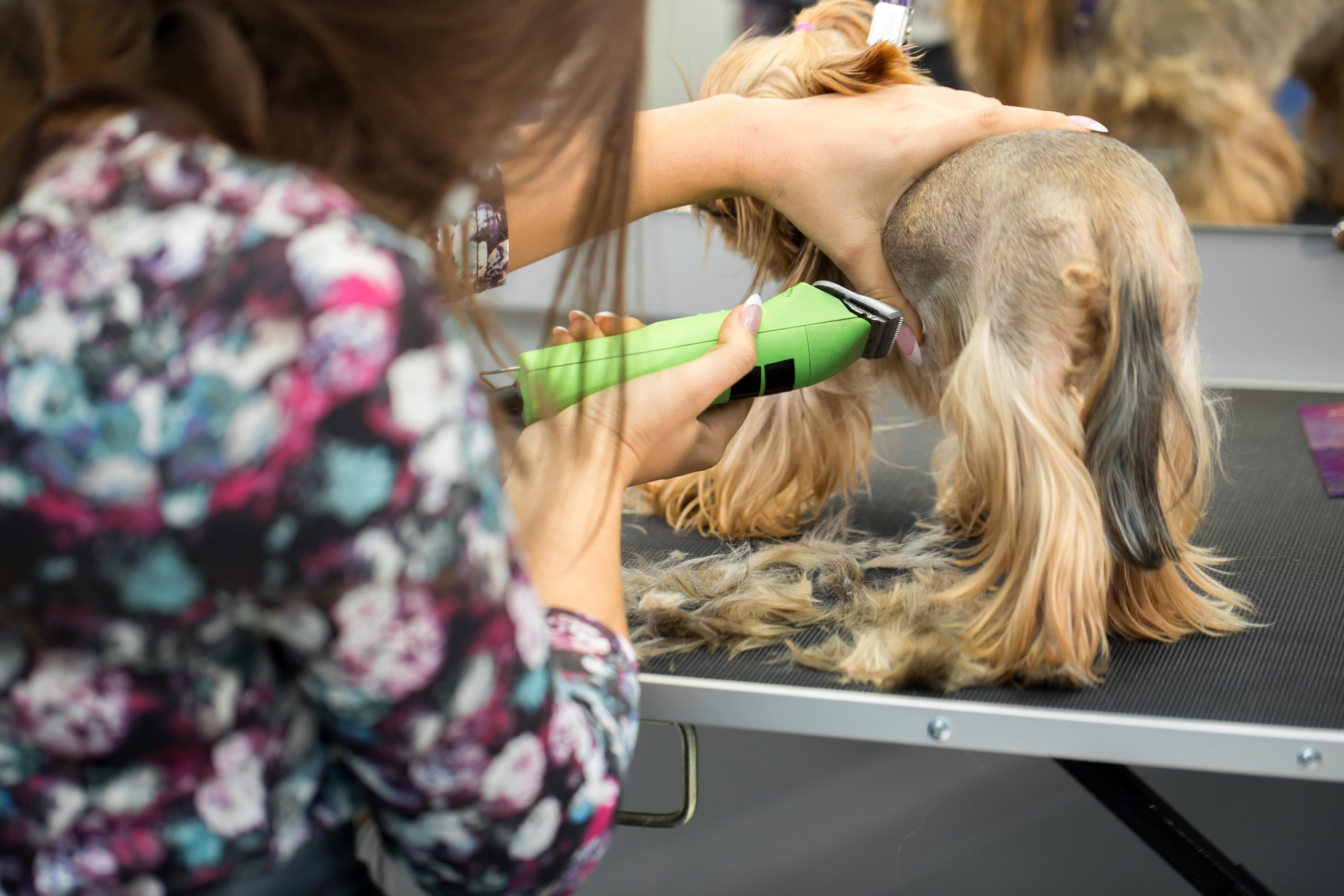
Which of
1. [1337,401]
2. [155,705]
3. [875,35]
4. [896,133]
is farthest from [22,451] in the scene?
[1337,401]

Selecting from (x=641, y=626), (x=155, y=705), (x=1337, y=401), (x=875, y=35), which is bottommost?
(x=1337, y=401)

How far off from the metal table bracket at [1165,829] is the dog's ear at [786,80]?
1.74 ft

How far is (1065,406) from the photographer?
2.59ft

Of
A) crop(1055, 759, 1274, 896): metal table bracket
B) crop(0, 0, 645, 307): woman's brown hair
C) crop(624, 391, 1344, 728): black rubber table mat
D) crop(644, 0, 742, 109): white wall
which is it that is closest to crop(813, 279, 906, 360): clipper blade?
crop(624, 391, 1344, 728): black rubber table mat

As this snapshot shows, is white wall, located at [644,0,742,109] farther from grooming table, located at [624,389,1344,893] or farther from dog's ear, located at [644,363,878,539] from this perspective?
grooming table, located at [624,389,1344,893]

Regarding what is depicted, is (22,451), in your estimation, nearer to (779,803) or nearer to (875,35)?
(875,35)

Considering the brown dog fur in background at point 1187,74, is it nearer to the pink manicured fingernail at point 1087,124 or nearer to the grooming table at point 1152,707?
the pink manicured fingernail at point 1087,124

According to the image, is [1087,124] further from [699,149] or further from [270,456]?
[270,456]

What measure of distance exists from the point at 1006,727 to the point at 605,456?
0.97 ft

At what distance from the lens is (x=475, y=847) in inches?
18.6

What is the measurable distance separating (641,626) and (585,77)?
48cm

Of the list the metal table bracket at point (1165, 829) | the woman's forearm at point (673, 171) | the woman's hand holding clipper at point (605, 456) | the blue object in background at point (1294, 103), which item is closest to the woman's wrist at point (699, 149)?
the woman's forearm at point (673, 171)

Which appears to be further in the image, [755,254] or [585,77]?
[755,254]

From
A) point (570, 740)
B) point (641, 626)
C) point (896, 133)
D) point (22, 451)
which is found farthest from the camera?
point (896, 133)
